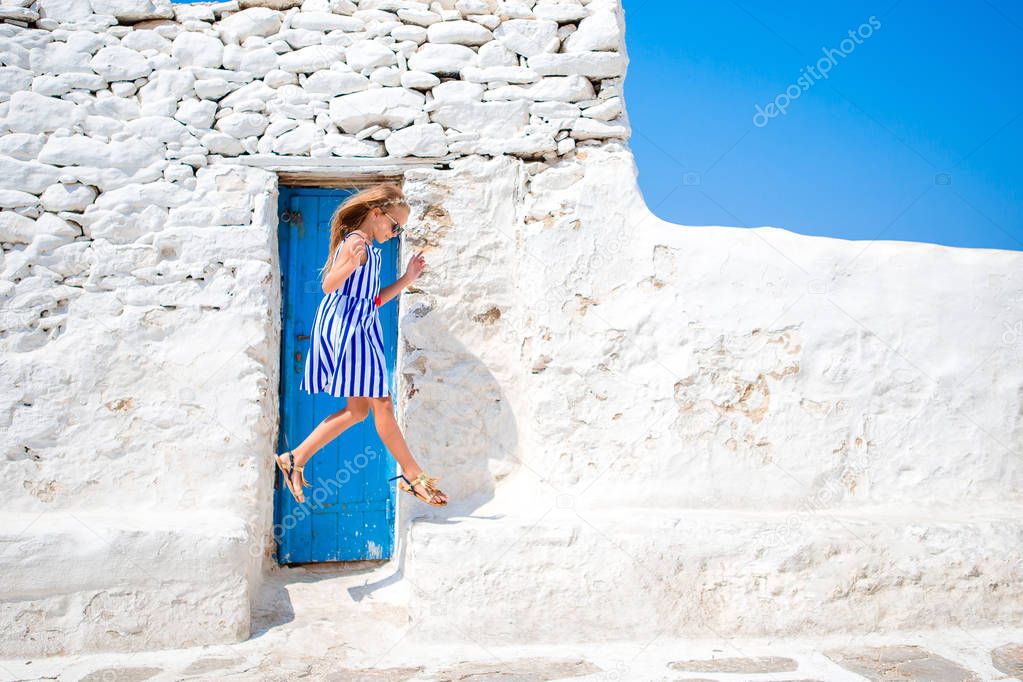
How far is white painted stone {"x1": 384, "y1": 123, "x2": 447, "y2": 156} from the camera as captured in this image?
3848 mm

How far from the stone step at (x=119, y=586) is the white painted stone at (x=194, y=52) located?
217 centimetres

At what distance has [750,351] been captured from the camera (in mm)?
3594

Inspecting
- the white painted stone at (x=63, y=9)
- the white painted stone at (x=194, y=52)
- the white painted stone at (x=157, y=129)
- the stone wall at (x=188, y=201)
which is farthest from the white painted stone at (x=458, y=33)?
the white painted stone at (x=63, y=9)

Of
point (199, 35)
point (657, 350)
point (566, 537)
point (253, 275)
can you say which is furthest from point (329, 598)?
point (199, 35)

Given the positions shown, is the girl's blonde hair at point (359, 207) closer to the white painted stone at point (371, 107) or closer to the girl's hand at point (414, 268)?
the girl's hand at point (414, 268)

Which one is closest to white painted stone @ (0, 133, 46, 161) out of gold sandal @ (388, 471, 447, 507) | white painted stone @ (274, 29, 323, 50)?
white painted stone @ (274, 29, 323, 50)

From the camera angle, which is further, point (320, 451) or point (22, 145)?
point (320, 451)

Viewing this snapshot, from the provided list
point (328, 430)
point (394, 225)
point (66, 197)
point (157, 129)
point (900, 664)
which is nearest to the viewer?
point (900, 664)

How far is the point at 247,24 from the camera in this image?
3.89 meters

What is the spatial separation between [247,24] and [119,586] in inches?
103

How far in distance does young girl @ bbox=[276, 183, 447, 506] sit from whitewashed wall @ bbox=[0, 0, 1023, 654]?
0.33m

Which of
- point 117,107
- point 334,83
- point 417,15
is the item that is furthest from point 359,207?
point 117,107

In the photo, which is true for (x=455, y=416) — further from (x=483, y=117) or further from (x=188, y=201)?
(x=188, y=201)

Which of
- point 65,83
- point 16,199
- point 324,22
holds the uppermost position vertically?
point 324,22
